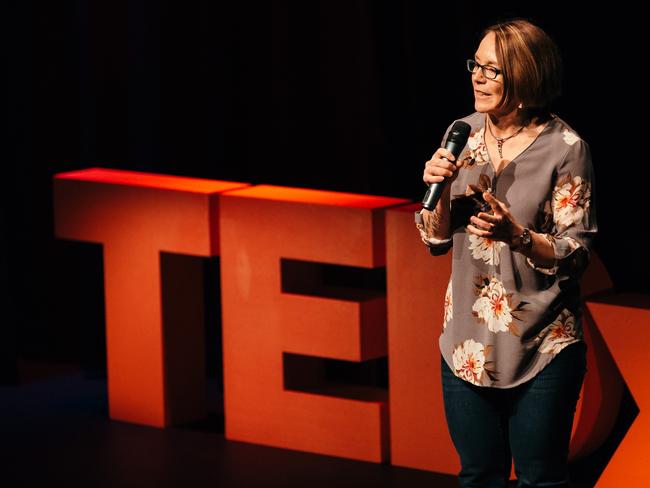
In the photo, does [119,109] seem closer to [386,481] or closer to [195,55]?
[195,55]

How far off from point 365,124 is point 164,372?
1.11 meters

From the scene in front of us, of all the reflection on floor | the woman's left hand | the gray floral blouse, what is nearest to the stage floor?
the reflection on floor

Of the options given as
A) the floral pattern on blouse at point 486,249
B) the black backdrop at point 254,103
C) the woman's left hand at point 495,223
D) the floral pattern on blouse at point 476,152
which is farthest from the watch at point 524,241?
the black backdrop at point 254,103

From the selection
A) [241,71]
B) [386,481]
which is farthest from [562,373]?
[241,71]

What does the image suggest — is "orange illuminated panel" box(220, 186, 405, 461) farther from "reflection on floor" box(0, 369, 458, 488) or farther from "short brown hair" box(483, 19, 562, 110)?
"short brown hair" box(483, 19, 562, 110)

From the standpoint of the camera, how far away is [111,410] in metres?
5.02

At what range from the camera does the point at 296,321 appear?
456 centimetres

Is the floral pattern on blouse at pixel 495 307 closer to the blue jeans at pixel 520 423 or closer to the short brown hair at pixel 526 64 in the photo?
the blue jeans at pixel 520 423

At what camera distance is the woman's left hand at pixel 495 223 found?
106 inches

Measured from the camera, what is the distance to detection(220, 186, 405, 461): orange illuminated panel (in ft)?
14.5

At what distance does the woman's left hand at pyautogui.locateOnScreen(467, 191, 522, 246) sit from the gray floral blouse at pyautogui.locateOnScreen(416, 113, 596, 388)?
0.38ft

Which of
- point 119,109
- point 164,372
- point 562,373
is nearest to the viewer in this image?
point 562,373

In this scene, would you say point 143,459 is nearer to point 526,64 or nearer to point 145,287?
point 145,287

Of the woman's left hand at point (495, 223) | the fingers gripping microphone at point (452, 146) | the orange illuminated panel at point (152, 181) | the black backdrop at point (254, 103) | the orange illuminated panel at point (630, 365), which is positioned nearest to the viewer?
the woman's left hand at point (495, 223)
